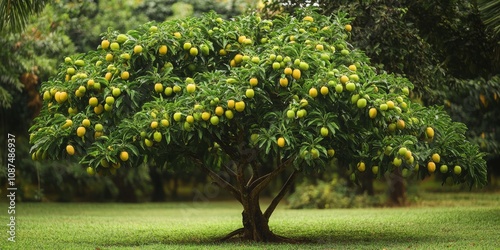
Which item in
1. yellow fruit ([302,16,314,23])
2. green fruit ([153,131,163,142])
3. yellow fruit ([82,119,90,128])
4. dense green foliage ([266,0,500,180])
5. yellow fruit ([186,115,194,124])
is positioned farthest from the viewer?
dense green foliage ([266,0,500,180])

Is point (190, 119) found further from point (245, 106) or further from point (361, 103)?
point (361, 103)

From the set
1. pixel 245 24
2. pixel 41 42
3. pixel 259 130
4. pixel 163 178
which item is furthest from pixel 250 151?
pixel 163 178

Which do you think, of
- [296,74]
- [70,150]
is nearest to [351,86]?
[296,74]

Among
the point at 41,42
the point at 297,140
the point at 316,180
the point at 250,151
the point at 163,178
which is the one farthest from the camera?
the point at 163,178

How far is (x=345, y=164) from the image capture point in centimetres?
998

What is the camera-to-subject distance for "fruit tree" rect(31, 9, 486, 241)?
362 inches

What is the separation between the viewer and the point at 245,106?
370 inches

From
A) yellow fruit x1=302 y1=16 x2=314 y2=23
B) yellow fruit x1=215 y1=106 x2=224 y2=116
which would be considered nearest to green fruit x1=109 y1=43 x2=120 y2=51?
yellow fruit x1=215 y1=106 x2=224 y2=116

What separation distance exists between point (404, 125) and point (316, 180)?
12471mm

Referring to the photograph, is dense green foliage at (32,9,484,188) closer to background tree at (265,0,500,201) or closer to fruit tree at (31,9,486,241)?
fruit tree at (31,9,486,241)

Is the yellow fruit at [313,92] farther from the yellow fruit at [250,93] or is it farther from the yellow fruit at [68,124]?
the yellow fruit at [68,124]

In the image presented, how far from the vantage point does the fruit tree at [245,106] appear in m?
9.20

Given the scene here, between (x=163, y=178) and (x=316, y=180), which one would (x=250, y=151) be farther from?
(x=163, y=178)

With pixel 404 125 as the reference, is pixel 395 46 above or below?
above
